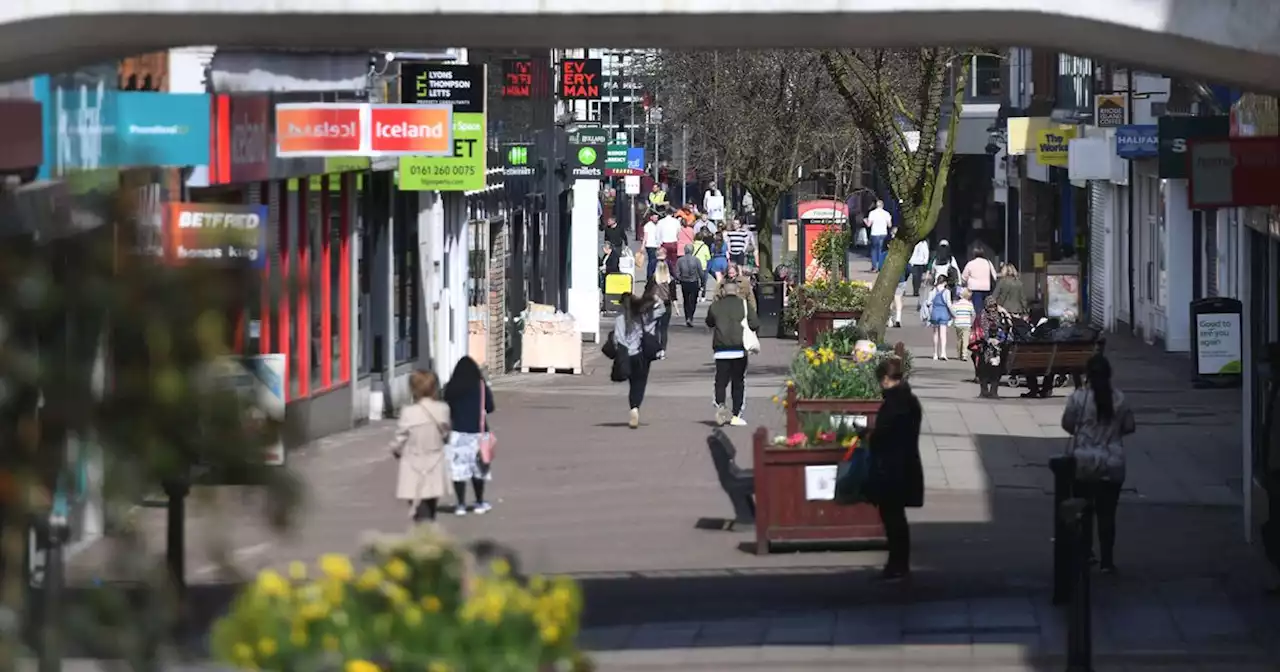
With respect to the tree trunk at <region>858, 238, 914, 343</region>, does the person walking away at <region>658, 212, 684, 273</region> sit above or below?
above

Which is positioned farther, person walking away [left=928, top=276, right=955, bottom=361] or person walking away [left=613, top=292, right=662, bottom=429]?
person walking away [left=928, top=276, right=955, bottom=361]

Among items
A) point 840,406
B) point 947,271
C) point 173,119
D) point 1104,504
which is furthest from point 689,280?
point 1104,504

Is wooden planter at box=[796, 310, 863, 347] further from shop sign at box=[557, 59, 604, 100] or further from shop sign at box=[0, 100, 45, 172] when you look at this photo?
shop sign at box=[0, 100, 45, 172]

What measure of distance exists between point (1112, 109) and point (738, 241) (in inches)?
774

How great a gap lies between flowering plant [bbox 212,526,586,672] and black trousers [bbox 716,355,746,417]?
686 inches

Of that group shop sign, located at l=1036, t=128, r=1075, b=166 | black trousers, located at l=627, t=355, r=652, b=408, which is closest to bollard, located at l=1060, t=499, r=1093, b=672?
black trousers, located at l=627, t=355, r=652, b=408

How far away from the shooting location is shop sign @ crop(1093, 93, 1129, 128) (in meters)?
34.2

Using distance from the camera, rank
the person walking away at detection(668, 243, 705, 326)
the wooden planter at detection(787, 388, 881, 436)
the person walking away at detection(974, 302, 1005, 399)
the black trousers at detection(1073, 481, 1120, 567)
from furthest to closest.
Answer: the person walking away at detection(668, 243, 705, 326)
the person walking away at detection(974, 302, 1005, 399)
the wooden planter at detection(787, 388, 881, 436)
the black trousers at detection(1073, 481, 1120, 567)

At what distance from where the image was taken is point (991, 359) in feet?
83.3

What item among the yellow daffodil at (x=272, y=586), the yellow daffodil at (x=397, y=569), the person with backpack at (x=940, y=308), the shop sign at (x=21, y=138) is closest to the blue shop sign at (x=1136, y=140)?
the person with backpack at (x=940, y=308)

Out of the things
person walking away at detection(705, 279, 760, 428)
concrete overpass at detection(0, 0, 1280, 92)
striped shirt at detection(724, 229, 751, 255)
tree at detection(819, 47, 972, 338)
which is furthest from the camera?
striped shirt at detection(724, 229, 751, 255)

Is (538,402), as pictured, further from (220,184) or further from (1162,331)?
(1162,331)

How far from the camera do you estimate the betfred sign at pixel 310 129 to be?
738 inches

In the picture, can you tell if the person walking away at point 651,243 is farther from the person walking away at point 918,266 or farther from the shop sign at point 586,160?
the shop sign at point 586,160
